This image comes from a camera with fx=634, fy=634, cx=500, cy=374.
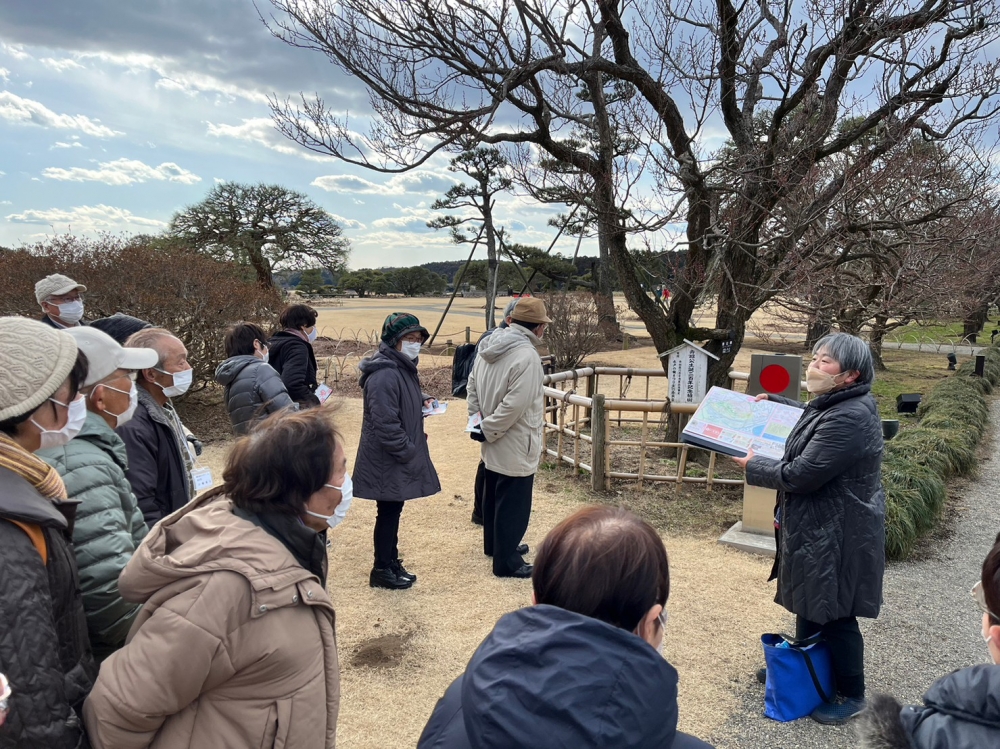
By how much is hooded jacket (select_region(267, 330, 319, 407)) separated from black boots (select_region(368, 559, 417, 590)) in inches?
54.9

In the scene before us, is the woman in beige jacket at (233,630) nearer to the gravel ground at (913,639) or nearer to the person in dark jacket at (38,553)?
the person in dark jacket at (38,553)

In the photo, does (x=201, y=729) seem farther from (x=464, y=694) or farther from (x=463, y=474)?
(x=463, y=474)

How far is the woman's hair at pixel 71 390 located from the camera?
1277mm

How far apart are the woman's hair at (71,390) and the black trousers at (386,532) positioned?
8.14 ft

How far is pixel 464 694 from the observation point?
98 centimetres

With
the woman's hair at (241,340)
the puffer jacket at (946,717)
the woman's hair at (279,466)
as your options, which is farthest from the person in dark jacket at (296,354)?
the puffer jacket at (946,717)

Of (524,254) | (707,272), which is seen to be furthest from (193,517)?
(524,254)

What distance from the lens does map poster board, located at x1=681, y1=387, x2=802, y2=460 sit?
338 cm

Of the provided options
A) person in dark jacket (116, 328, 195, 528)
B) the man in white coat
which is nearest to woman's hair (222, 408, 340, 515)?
person in dark jacket (116, 328, 195, 528)

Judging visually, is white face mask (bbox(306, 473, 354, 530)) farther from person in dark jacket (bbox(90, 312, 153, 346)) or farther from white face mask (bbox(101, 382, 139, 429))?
person in dark jacket (bbox(90, 312, 153, 346))

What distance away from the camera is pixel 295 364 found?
186 inches

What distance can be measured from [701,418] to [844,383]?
113cm

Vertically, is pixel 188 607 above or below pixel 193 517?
below

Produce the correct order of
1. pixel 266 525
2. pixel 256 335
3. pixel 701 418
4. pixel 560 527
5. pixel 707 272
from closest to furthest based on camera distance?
pixel 560 527
pixel 266 525
pixel 701 418
pixel 256 335
pixel 707 272
